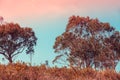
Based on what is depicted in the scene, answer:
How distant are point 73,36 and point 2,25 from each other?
11.4 m

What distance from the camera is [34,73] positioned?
12102 mm

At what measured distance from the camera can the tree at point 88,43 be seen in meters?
58.1

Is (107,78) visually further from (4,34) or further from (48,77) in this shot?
(4,34)

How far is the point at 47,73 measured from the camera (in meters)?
12.7

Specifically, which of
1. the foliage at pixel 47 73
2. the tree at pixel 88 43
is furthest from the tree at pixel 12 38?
the foliage at pixel 47 73

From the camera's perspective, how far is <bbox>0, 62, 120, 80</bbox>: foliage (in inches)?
446

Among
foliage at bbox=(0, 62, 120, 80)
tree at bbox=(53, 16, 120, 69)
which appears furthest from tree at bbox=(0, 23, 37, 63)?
foliage at bbox=(0, 62, 120, 80)

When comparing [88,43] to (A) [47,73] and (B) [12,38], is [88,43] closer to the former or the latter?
(B) [12,38]

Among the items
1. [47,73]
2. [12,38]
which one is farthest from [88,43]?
[47,73]

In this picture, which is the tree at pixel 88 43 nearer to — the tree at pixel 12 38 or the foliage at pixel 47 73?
the tree at pixel 12 38

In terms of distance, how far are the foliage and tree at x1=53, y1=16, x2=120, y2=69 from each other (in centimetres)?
4230

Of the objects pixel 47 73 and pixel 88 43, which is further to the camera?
pixel 88 43

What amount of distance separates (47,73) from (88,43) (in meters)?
45.6

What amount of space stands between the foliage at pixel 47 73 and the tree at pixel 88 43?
42.3 m
